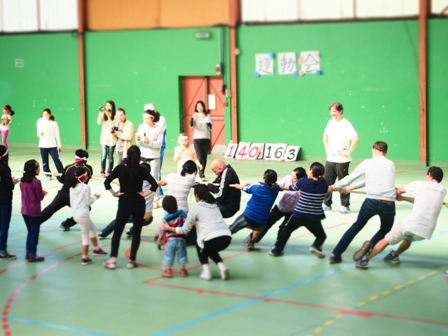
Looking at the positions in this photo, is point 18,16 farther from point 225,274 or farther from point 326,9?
point 225,274

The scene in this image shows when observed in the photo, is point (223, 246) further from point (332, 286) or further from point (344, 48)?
point (344, 48)

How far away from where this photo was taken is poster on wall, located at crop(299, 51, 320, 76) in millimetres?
24375

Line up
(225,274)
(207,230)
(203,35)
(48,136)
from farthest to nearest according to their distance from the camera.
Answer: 1. (203,35)
2. (48,136)
3. (225,274)
4. (207,230)

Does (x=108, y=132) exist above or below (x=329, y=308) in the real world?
above

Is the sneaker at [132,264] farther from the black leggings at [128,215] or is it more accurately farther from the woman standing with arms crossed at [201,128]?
the woman standing with arms crossed at [201,128]

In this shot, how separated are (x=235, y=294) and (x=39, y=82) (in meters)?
20.9

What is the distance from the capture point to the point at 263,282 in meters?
10.8

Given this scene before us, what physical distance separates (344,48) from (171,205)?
13.7 metres

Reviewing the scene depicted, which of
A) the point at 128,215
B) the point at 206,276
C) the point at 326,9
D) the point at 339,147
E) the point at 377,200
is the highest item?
the point at 326,9

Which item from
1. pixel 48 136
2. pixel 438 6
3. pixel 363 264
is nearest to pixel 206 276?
pixel 363 264

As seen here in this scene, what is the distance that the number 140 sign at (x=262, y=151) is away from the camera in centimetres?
2495

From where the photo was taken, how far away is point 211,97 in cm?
2664

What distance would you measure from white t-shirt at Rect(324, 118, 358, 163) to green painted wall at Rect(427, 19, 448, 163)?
758 cm

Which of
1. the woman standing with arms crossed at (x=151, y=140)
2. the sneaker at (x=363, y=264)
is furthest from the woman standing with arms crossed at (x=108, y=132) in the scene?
the sneaker at (x=363, y=264)
